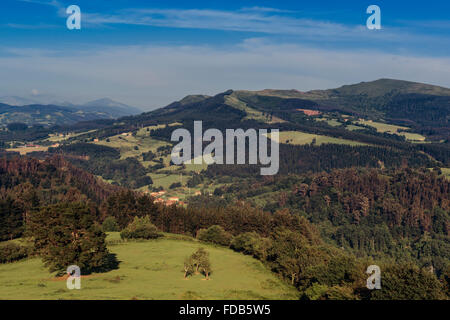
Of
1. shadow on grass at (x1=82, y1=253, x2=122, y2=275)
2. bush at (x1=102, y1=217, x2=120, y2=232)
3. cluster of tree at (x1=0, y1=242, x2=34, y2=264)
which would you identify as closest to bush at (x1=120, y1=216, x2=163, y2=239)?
bush at (x1=102, y1=217, x2=120, y2=232)

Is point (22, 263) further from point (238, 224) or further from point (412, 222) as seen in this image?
point (412, 222)

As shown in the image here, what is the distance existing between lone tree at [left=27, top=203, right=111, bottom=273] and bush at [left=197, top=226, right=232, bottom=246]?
4791cm

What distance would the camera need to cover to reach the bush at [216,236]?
A: 114m

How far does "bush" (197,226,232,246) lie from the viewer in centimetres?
11431

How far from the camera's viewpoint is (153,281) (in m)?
66.0

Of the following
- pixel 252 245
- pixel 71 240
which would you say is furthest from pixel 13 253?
pixel 252 245

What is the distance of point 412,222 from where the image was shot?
19800 centimetres

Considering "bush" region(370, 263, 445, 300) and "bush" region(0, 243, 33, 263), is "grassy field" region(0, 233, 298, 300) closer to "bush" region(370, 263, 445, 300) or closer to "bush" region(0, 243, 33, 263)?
"bush" region(0, 243, 33, 263)

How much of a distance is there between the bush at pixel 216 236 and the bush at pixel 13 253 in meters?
46.6

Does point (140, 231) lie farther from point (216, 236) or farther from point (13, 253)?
point (13, 253)

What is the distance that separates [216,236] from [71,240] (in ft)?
176

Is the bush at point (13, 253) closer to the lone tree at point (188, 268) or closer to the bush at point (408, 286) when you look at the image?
the lone tree at point (188, 268)
